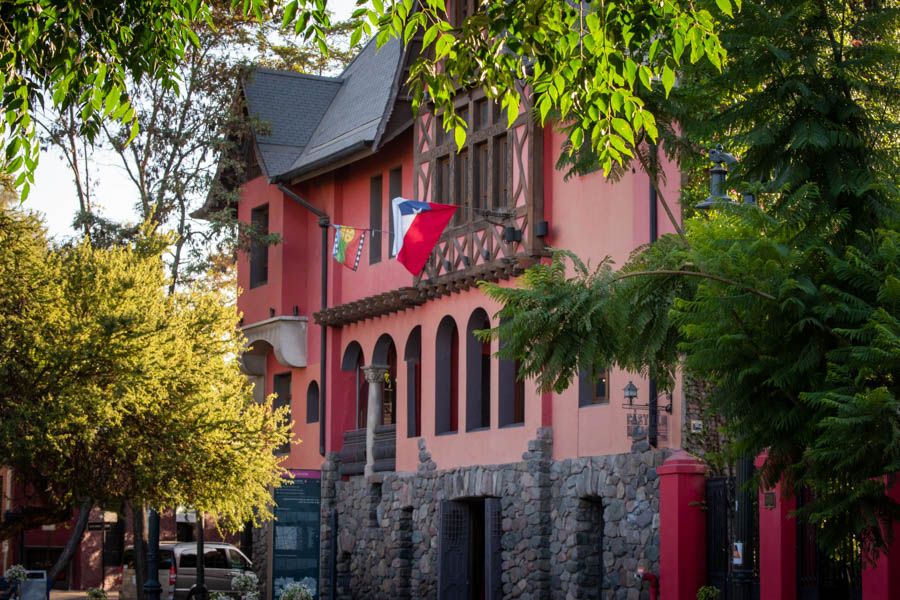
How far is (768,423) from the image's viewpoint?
417 inches

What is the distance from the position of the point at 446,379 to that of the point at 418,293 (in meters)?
1.75

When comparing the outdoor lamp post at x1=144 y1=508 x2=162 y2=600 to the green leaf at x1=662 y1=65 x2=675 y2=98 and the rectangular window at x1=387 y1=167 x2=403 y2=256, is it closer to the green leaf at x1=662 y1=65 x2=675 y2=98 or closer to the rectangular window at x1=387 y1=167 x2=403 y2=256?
the rectangular window at x1=387 y1=167 x2=403 y2=256

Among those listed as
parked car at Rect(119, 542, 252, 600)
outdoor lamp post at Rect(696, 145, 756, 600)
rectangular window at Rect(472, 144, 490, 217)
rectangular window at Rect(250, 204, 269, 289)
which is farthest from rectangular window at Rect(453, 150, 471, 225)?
outdoor lamp post at Rect(696, 145, 756, 600)

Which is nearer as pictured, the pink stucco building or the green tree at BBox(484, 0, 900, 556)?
the green tree at BBox(484, 0, 900, 556)

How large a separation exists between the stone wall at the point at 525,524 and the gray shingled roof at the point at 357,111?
268 inches

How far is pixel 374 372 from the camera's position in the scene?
96.4ft

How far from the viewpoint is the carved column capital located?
2936 centimetres

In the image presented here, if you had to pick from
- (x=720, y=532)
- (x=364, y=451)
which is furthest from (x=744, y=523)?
(x=364, y=451)

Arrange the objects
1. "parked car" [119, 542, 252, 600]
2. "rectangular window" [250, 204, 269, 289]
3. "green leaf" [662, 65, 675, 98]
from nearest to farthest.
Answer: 1. "green leaf" [662, 65, 675, 98]
2. "parked car" [119, 542, 252, 600]
3. "rectangular window" [250, 204, 269, 289]

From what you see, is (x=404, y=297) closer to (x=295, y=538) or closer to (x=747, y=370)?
(x=295, y=538)

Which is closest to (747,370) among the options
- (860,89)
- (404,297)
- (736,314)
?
(736,314)

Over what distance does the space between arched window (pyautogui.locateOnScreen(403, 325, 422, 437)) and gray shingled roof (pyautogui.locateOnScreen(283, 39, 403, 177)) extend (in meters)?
4.25

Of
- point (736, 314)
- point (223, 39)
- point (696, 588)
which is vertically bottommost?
point (696, 588)

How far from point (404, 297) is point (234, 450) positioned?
17.1ft
